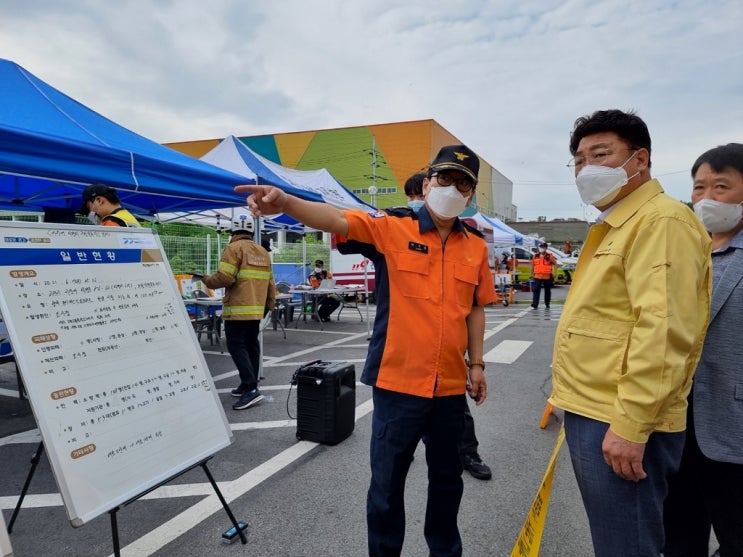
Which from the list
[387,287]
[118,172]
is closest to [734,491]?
[387,287]

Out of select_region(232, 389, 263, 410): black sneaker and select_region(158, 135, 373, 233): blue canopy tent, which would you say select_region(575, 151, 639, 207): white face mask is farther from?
select_region(158, 135, 373, 233): blue canopy tent

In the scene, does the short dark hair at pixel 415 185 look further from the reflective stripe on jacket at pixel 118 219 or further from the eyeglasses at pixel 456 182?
the reflective stripe on jacket at pixel 118 219

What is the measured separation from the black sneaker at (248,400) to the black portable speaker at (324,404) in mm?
1115

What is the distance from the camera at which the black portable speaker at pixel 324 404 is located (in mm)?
3818

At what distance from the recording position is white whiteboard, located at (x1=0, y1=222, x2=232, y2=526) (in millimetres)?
1861

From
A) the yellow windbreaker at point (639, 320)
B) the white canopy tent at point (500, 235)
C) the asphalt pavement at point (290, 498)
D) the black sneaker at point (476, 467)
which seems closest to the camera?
the yellow windbreaker at point (639, 320)

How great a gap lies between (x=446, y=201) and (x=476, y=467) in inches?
86.5

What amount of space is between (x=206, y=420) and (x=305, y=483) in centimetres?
109

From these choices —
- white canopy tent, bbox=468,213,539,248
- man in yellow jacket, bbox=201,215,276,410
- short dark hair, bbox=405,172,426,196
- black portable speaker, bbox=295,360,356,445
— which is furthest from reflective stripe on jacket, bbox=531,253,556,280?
black portable speaker, bbox=295,360,356,445

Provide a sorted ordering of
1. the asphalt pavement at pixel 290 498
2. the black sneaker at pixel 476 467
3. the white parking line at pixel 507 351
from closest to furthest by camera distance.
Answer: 1. the asphalt pavement at pixel 290 498
2. the black sneaker at pixel 476 467
3. the white parking line at pixel 507 351

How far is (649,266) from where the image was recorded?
1.35 meters

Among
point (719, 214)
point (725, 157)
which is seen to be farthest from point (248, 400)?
point (725, 157)

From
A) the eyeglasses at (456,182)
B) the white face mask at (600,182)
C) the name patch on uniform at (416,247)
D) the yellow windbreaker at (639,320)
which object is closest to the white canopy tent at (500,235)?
the eyeglasses at (456,182)

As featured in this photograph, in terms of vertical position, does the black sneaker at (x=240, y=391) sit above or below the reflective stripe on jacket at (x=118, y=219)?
below
